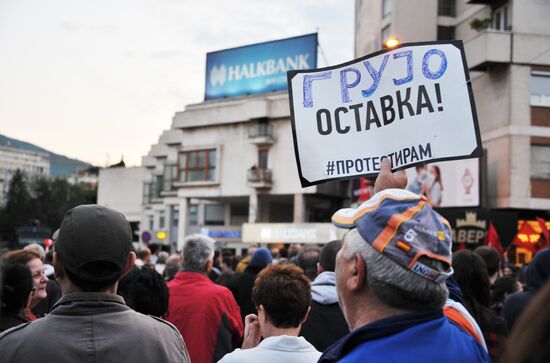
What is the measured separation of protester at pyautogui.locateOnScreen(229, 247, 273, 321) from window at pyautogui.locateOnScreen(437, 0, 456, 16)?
31.7 m

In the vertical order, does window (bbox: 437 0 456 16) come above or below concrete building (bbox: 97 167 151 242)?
above

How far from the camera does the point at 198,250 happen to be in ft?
20.5

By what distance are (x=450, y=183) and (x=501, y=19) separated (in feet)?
25.0

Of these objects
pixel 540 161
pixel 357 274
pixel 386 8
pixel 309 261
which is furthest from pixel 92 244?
pixel 386 8

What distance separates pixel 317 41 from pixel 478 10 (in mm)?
15933

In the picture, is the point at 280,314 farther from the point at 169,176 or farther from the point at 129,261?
the point at 169,176

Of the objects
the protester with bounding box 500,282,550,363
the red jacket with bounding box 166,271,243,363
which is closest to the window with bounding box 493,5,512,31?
the red jacket with bounding box 166,271,243,363

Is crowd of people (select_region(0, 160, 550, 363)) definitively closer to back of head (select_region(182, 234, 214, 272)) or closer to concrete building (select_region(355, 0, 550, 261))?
back of head (select_region(182, 234, 214, 272))

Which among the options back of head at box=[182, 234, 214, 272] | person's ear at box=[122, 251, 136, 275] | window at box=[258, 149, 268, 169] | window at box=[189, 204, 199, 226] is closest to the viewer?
person's ear at box=[122, 251, 136, 275]

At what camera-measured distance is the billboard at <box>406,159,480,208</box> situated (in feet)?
102

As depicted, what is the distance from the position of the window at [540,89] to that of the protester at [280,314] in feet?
95.0

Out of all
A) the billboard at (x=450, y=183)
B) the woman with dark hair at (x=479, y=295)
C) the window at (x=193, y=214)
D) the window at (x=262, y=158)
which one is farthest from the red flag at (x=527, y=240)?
the window at (x=193, y=214)

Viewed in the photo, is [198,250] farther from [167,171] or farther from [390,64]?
[167,171]

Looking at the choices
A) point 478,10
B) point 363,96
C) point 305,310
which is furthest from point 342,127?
point 478,10
